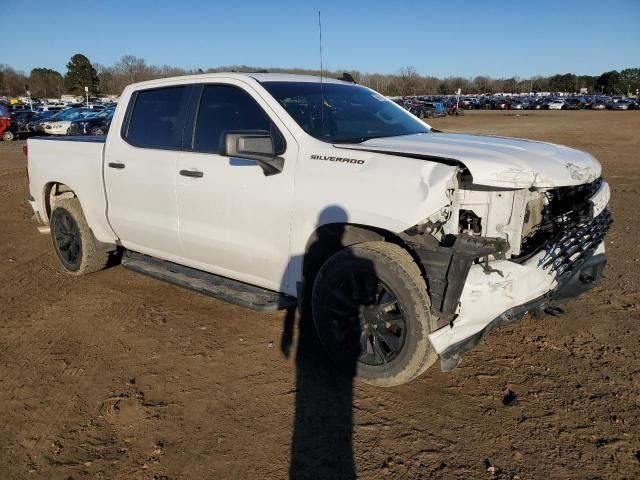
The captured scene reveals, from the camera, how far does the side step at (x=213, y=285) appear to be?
3804 mm

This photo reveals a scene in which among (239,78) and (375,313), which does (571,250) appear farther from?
(239,78)

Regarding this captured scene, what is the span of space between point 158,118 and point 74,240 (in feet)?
6.31

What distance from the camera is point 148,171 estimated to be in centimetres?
451

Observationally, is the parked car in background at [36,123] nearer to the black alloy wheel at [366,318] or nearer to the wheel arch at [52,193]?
the wheel arch at [52,193]

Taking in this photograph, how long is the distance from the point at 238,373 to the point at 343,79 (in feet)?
9.99

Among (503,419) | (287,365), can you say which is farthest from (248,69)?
(503,419)

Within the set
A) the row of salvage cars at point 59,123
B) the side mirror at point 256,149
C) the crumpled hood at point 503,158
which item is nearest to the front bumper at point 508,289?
the crumpled hood at point 503,158

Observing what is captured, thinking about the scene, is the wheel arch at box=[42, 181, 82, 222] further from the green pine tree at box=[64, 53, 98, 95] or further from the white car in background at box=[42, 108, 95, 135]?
the green pine tree at box=[64, 53, 98, 95]

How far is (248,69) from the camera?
479 centimetres

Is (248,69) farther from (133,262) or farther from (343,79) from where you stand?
(133,262)

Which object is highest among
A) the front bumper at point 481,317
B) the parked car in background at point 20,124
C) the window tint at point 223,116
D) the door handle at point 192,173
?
the window tint at point 223,116

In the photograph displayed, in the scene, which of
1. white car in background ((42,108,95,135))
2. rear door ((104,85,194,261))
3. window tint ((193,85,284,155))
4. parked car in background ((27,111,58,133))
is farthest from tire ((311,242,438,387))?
parked car in background ((27,111,58,133))

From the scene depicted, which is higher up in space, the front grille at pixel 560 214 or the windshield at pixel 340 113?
the windshield at pixel 340 113

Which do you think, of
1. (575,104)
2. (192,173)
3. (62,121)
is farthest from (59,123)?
(575,104)
